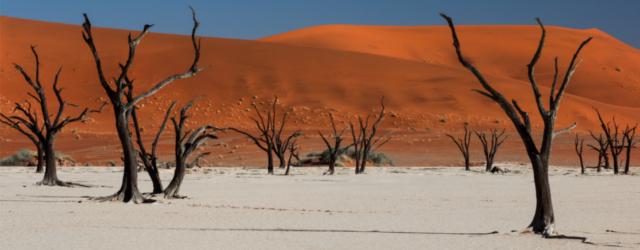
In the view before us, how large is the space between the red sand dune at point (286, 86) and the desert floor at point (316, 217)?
2200 centimetres

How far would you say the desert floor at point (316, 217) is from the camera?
979 centimetres

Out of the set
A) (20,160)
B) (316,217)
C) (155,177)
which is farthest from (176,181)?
(20,160)

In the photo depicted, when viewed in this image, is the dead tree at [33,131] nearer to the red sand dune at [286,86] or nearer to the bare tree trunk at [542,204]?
the bare tree trunk at [542,204]

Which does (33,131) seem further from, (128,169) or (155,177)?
(128,169)

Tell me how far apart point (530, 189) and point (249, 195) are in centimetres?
695

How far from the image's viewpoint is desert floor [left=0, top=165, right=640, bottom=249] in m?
9.79

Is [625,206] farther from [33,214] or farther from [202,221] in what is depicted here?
[33,214]

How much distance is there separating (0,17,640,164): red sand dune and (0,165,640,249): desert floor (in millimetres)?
21996

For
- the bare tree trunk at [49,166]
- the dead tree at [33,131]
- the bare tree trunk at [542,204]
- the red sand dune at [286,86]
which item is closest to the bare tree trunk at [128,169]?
the bare tree trunk at [49,166]

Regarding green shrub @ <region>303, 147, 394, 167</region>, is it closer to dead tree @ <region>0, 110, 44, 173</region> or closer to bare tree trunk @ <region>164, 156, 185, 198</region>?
dead tree @ <region>0, 110, 44, 173</region>

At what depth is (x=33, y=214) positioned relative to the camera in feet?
41.9

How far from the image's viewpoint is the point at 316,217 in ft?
43.2

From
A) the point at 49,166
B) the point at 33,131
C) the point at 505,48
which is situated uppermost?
the point at 505,48

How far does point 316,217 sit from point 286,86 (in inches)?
2332
